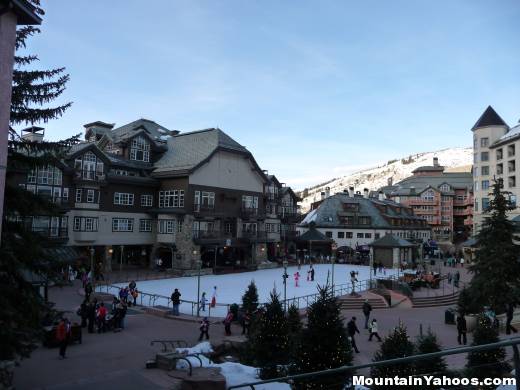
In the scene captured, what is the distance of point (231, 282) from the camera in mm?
40125

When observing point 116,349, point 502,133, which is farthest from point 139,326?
point 502,133

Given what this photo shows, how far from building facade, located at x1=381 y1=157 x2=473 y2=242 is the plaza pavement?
76480 millimetres

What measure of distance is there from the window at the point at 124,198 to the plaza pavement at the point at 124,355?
19.7 metres

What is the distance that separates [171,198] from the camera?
160ft

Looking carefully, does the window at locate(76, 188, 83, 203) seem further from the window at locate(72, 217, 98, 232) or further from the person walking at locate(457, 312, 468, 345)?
the person walking at locate(457, 312, 468, 345)

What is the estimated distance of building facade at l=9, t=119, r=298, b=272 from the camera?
140ft

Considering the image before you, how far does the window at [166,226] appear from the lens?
47713 millimetres

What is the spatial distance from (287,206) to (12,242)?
6287 cm

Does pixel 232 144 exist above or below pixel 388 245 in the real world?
above

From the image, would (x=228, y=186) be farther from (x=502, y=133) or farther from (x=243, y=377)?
(x=502, y=133)

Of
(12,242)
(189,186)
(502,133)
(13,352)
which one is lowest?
(13,352)

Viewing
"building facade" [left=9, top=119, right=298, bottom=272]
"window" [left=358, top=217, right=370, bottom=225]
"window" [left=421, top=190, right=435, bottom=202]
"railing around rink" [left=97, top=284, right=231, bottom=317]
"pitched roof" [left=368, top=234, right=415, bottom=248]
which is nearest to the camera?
"railing around rink" [left=97, top=284, right=231, bottom=317]

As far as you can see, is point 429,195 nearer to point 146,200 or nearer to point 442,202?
point 442,202

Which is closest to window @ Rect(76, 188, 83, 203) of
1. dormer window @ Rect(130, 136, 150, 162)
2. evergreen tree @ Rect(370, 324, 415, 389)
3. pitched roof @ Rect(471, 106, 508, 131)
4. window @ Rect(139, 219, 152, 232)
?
window @ Rect(139, 219, 152, 232)
